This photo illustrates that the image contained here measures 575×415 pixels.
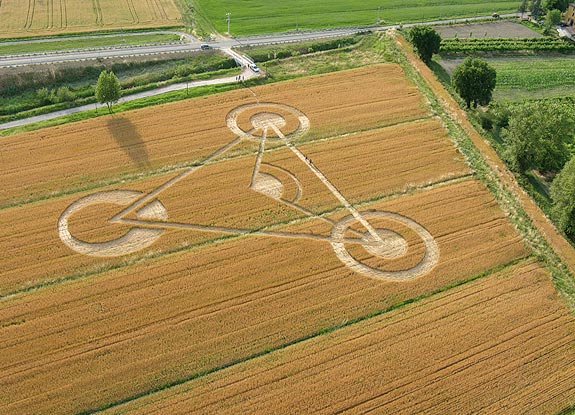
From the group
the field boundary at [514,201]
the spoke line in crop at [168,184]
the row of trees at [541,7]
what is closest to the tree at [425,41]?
the field boundary at [514,201]

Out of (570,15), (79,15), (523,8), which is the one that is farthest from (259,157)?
(523,8)

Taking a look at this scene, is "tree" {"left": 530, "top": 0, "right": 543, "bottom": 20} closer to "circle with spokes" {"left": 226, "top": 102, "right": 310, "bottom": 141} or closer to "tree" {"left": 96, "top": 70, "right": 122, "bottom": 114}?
"circle with spokes" {"left": 226, "top": 102, "right": 310, "bottom": 141}

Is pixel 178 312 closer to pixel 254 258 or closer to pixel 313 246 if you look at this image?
pixel 254 258

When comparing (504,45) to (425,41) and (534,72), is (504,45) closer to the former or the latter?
(534,72)

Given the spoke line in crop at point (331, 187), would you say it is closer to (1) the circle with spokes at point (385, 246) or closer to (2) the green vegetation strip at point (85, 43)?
(1) the circle with spokes at point (385, 246)

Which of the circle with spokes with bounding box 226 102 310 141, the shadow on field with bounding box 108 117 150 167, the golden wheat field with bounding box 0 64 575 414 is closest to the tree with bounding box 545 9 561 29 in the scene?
the golden wheat field with bounding box 0 64 575 414

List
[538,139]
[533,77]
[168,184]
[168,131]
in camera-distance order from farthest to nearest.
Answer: [533,77], [168,131], [538,139], [168,184]
